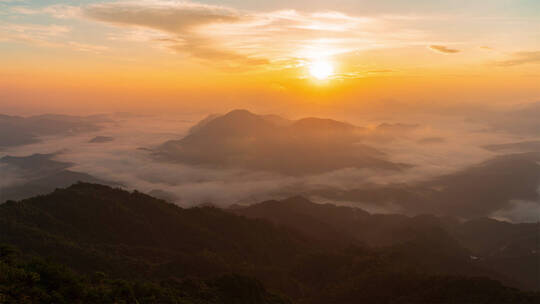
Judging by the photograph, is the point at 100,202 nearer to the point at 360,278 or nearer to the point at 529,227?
the point at 360,278

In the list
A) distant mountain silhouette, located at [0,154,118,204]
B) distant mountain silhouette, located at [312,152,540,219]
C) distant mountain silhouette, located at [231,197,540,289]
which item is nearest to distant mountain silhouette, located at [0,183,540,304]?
distant mountain silhouette, located at [231,197,540,289]

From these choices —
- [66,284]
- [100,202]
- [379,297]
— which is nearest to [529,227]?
→ [379,297]

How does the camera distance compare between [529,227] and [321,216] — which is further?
[321,216]

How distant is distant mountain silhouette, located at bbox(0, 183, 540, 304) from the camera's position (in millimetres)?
34688

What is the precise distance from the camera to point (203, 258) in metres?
51.3

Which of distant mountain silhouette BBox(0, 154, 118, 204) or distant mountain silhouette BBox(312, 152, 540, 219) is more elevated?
distant mountain silhouette BBox(0, 154, 118, 204)

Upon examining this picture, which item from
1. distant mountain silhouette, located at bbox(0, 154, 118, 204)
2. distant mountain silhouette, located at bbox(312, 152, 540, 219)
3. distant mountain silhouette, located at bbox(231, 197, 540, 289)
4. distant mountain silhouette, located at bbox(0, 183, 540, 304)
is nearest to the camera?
distant mountain silhouette, located at bbox(0, 183, 540, 304)

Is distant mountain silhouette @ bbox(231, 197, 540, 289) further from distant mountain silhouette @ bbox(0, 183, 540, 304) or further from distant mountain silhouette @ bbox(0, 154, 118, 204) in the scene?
distant mountain silhouette @ bbox(0, 154, 118, 204)

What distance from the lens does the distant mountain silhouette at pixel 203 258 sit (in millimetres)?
34688

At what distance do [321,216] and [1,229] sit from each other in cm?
9579

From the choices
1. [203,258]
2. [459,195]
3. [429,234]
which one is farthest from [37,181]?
[459,195]

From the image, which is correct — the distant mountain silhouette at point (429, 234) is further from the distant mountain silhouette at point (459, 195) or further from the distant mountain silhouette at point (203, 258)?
the distant mountain silhouette at point (459, 195)

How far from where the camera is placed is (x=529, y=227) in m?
109

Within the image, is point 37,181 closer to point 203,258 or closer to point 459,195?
point 203,258
